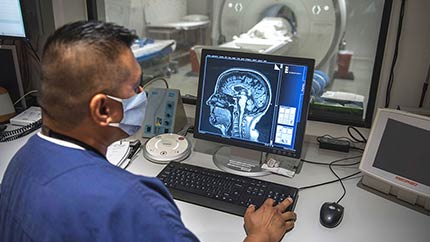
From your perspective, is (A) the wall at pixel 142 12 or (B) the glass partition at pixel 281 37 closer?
(B) the glass partition at pixel 281 37

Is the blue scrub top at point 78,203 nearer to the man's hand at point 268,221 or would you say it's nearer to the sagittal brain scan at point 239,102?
the man's hand at point 268,221

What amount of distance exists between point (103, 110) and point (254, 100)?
696 millimetres

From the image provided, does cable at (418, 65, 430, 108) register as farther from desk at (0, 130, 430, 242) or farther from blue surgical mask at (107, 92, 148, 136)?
blue surgical mask at (107, 92, 148, 136)

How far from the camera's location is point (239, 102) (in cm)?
140

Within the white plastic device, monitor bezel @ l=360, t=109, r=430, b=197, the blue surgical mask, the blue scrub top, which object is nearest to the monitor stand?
the white plastic device

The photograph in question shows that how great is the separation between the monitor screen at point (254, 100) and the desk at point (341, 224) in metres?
0.17

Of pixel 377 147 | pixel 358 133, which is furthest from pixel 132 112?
pixel 358 133

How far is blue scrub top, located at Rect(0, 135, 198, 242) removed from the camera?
0.69 m

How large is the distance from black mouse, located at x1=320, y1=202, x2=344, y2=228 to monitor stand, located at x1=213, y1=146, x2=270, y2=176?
12.0 inches

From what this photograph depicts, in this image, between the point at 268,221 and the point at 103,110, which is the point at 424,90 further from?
the point at 103,110

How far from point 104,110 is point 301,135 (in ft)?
2.47

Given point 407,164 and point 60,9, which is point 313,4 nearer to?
point 407,164

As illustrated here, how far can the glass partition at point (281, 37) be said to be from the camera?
1.61 meters

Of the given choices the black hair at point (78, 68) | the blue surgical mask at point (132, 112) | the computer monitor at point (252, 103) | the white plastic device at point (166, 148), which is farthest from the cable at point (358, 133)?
the black hair at point (78, 68)
